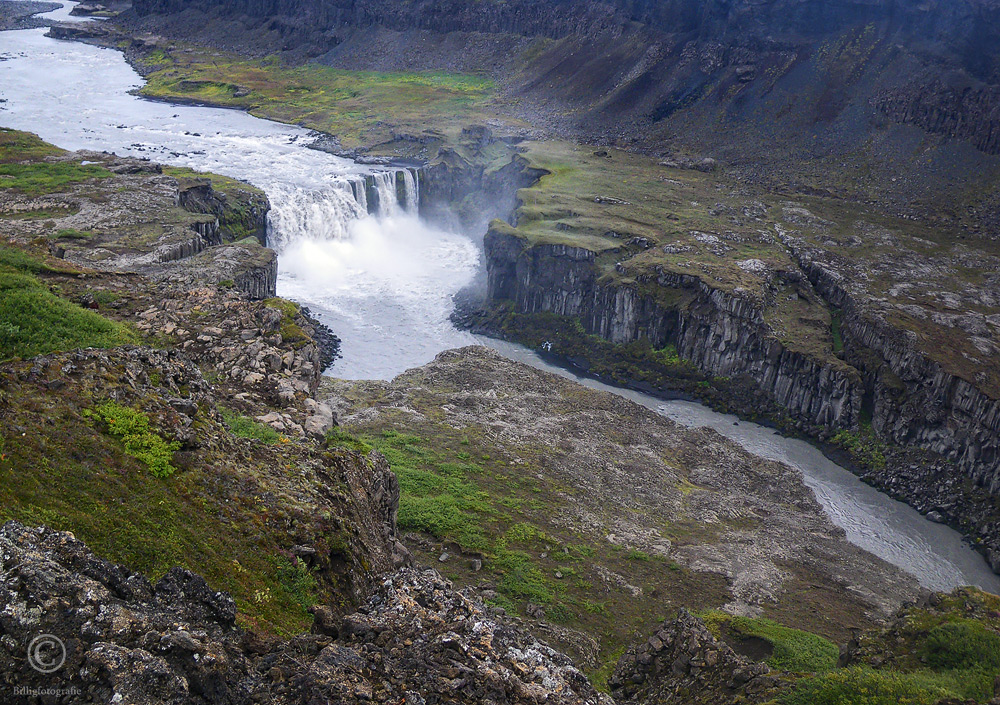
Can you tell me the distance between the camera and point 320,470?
64.1 ft

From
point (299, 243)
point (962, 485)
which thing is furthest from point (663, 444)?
point (299, 243)

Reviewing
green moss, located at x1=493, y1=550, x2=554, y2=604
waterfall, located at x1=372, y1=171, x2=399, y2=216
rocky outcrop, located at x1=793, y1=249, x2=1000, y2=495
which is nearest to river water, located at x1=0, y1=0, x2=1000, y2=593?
waterfall, located at x1=372, y1=171, x2=399, y2=216

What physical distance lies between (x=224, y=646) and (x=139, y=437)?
20.4 ft

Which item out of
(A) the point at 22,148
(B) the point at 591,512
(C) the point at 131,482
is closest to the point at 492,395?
(B) the point at 591,512

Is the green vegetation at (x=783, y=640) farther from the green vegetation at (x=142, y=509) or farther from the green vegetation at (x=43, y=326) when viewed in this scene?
the green vegetation at (x=43, y=326)

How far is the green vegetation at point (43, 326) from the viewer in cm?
1791

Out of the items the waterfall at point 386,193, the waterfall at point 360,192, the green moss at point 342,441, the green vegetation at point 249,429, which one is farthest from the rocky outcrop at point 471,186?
the green vegetation at point 249,429

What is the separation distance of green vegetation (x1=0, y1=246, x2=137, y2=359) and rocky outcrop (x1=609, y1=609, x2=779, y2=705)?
17.9m

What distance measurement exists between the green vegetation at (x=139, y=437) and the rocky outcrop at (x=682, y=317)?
49048 mm

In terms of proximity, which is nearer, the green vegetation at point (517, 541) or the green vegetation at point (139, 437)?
the green vegetation at point (139, 437)

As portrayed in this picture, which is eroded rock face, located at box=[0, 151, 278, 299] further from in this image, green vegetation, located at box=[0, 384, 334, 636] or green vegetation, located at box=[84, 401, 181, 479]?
green vegetation, located at box=[0, 384, 334, 636]

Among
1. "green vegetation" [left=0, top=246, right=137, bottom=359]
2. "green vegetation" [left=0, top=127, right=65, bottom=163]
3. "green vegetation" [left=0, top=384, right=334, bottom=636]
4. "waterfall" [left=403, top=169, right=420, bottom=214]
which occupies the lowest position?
"waterfall" [left=403, top=169, right=420, bottom=214]

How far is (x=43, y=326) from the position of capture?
1875 centimetres

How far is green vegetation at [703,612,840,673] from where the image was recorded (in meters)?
25.1
